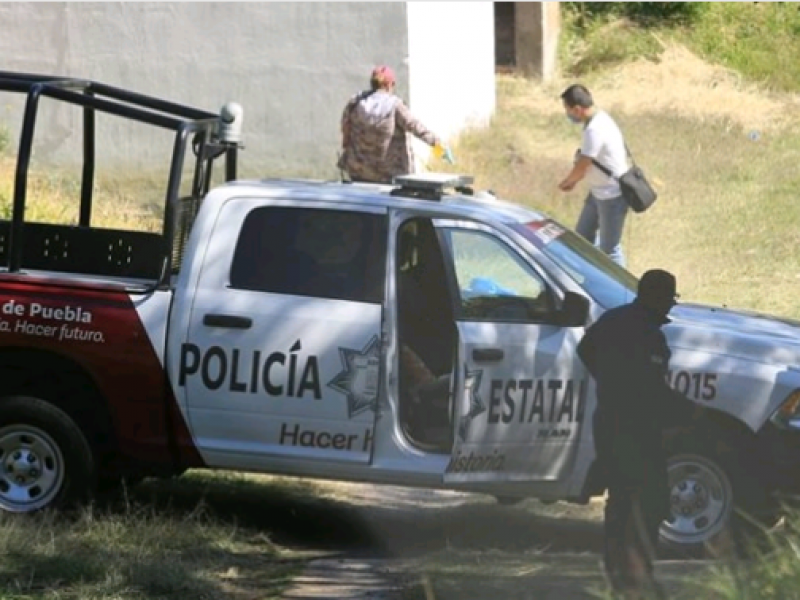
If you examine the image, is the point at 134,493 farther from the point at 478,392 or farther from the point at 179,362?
the point at 478,392

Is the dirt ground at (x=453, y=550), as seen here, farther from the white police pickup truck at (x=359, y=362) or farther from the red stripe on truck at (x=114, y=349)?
the red stripe on truck at (x=114, y=349)

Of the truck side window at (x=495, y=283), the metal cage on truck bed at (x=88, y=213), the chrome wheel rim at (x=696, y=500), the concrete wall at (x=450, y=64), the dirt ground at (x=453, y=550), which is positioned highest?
the concrete wall at (x=450, y=64)

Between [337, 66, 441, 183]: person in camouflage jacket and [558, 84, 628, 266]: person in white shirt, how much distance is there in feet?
3.53

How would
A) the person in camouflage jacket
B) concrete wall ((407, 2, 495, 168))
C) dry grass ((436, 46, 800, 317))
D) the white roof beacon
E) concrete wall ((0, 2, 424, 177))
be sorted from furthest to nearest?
concrete wall ((407, 2, 495, 168)), concrete wall ((0, 2, 424, 177)), dry grass ((436, 46, 800, 317)), the person in camouflage jacket, the white roof beacon

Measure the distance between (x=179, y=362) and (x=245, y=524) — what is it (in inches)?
44.6

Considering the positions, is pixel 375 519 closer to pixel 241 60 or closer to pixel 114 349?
pixel 114 349

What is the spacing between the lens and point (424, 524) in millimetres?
8984

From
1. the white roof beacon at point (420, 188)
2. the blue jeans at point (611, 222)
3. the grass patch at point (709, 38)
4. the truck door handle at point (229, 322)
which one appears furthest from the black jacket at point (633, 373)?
the grass patch at point (709, 38)

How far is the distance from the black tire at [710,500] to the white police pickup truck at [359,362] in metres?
0.01

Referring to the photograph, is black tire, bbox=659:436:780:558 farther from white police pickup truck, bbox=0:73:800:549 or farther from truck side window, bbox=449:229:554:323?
truck side window, bbox=449:229:554:323

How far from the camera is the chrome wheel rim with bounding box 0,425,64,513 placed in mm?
8297

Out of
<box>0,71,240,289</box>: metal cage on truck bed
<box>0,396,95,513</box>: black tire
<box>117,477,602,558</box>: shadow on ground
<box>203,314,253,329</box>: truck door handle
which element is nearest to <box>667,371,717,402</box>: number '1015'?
<box>117,477,602,558</box>: shadow on ground

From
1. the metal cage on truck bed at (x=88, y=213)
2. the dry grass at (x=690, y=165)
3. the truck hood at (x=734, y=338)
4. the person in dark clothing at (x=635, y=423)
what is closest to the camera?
the person in dark clothing at (x=635, y=423)

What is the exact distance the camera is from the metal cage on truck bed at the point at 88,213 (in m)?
8.54
